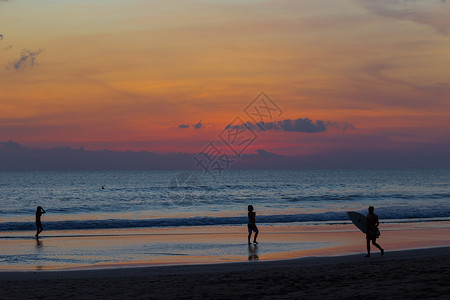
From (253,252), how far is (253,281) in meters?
7.21

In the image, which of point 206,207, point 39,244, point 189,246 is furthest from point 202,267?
point 206,207

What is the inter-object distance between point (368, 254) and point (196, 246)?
783 centimetres

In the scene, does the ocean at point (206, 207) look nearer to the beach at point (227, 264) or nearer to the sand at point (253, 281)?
the beach at point (227, 264)

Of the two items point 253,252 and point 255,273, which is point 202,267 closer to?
point 255,273

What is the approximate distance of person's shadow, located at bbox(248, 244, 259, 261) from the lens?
62.8ft

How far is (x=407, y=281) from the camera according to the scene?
12.6 meters

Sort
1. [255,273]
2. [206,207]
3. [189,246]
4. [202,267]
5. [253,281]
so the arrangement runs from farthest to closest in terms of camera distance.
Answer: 1. [206,207]
2. [189,246]
3. [202,267]
4. [255,273]
5. [253,281]

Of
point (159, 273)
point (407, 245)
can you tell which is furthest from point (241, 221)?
point (159, 273)

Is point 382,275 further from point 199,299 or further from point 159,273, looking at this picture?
point 159,273

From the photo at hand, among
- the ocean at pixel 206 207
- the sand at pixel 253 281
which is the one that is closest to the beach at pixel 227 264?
the sand at pixel 253 281

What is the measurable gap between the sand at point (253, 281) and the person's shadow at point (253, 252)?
1.15 metres

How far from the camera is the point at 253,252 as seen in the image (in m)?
20.8

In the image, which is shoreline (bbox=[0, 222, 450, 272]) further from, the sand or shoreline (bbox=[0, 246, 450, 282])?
the sand

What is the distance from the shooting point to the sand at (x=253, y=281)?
1180 cm
